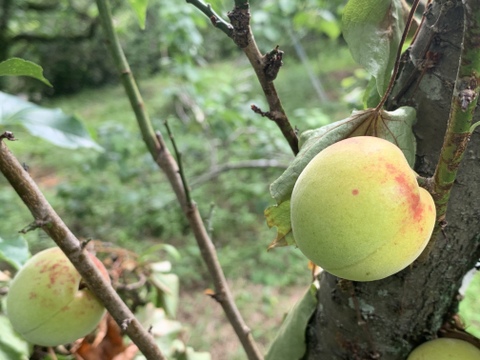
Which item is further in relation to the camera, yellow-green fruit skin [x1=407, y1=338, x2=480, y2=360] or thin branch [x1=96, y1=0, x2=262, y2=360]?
thin branch [x1=96, y1=0, x2=262, y2=360]

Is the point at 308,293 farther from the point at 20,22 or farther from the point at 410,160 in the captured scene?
the point at 20,22

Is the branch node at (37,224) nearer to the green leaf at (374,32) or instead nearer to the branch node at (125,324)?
the branch node at (125,324)

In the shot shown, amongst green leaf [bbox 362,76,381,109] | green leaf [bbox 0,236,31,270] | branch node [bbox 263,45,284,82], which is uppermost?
branch node [bbox 263,45,284,82]

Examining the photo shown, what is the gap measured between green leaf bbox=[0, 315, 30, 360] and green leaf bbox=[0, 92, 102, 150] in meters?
0.40

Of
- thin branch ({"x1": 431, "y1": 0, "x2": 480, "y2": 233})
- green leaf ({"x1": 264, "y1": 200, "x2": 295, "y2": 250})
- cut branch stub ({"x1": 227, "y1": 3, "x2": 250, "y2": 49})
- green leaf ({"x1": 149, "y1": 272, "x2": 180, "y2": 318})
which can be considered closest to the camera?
thin branch ({"x1": 431, "y1": 0, "x2": 480, "y2": 233})

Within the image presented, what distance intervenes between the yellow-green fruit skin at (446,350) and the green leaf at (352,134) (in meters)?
0.26

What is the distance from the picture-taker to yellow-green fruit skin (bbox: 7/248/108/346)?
2.16ft

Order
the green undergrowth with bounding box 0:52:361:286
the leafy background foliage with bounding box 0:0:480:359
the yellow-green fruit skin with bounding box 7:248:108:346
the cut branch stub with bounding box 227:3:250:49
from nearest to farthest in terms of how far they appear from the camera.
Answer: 1. the cut branch stub with bounding box 227:3:250:49
2. the yellow-green fruit skin with bounding box 7:248:108:346
3. the leafy background foliage with bounding box 0:0:480:359
4. the green undergrowth with bounding box 0:52:361:286

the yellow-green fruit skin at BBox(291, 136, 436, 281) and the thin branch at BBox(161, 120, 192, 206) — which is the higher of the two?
the yellow-green fruit skin at BBox(291, 136, 436, 281)

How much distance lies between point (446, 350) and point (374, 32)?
41cm

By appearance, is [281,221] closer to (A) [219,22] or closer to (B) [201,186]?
(A) [219,22]

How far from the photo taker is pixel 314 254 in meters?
0.42

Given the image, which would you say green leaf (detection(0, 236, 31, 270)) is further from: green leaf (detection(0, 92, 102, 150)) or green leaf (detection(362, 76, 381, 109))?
green leaf (detection(362, 76, 381, 109))

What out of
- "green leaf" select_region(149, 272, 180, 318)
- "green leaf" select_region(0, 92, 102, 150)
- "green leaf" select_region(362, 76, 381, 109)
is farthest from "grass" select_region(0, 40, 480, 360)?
"green leaf" select_region(362, 76, 381, 109)
